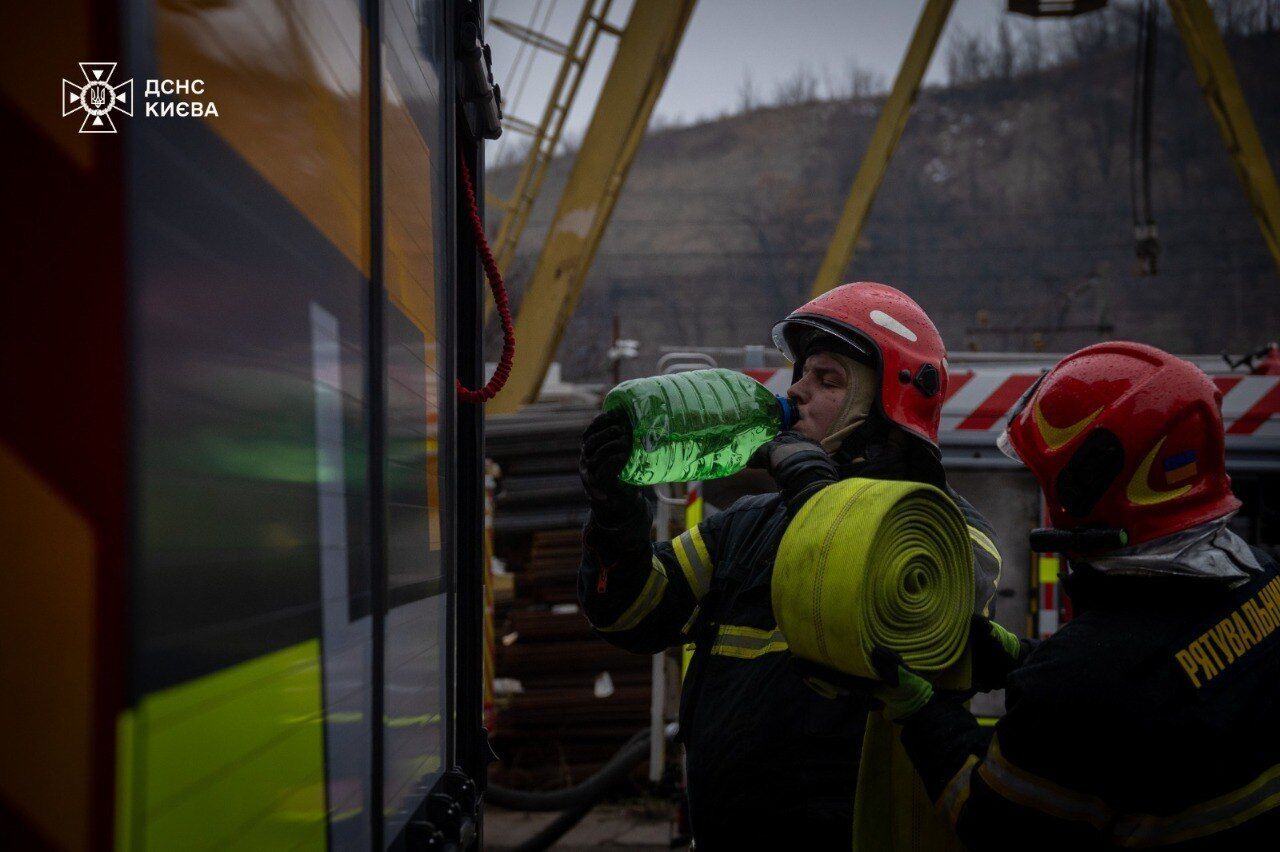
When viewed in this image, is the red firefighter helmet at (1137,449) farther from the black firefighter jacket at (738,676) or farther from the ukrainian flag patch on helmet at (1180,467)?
the black firefighter jacket at (738,676)

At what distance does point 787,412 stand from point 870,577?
842 millimetres

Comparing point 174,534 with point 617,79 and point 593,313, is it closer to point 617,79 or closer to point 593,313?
point 617,79

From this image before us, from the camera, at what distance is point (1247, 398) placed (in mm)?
4754

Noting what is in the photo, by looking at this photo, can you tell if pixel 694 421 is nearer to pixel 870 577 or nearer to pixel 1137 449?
pixel 870 577

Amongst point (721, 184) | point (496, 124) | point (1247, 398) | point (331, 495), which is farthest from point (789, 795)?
point (721, 184)

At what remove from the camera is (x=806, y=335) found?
8.64 ft

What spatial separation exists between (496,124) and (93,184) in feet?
4.91

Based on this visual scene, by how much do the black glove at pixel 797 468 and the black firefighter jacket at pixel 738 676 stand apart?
348mm

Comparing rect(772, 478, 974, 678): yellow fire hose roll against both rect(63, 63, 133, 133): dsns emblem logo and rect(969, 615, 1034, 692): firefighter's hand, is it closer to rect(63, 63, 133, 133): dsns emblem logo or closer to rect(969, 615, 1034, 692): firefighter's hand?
rect(969, 615, 1034, 692): firefighter's hand

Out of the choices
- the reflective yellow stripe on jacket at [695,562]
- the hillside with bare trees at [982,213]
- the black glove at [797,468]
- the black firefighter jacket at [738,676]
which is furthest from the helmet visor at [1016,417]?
the hillside with bare trees at [982,213]

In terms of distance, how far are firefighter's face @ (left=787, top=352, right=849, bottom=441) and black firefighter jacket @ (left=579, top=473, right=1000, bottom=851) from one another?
0.68 feet

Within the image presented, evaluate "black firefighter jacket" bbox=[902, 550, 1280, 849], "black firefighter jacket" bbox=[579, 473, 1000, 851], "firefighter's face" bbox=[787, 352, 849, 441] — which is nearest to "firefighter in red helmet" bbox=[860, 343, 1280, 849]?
"black firefighter jacket" bbox=[902, 550, 1280, 849]

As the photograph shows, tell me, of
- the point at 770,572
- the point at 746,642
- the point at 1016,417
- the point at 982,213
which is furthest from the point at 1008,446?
the point at 982,213

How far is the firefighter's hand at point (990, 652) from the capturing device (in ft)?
6.60
